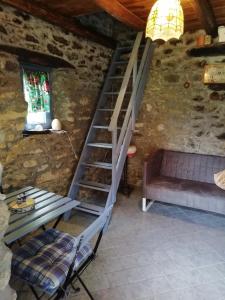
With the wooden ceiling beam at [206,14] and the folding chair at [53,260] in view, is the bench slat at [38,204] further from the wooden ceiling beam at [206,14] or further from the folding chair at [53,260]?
→ the wooden ceiling beam at [206,14]

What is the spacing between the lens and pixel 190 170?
3.57 meters

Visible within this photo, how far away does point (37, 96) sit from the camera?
2768 millimetres

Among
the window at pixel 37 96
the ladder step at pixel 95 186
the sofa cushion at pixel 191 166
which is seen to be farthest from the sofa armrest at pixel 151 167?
the window at pixel 37 96

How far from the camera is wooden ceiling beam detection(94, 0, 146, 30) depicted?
2.38 meters

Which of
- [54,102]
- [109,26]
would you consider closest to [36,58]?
[54,102]

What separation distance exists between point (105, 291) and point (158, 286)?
0.45 meters

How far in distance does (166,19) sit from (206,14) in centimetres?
117

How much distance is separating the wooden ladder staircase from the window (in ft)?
2.32

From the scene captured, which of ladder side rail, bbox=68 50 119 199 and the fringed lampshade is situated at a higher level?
the fringed lampshade

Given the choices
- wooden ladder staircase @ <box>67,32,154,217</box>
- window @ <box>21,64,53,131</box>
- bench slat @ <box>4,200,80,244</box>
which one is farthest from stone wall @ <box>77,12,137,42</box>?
bench slat @ <box>4,200,80,244</box>

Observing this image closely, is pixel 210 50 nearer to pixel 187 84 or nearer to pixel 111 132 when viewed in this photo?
pixel 187 84

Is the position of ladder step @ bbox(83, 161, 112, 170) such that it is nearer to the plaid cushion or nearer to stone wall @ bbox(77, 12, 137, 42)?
the plaid cushion

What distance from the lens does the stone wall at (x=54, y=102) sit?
236cm

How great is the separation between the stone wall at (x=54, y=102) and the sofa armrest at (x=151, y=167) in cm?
100
